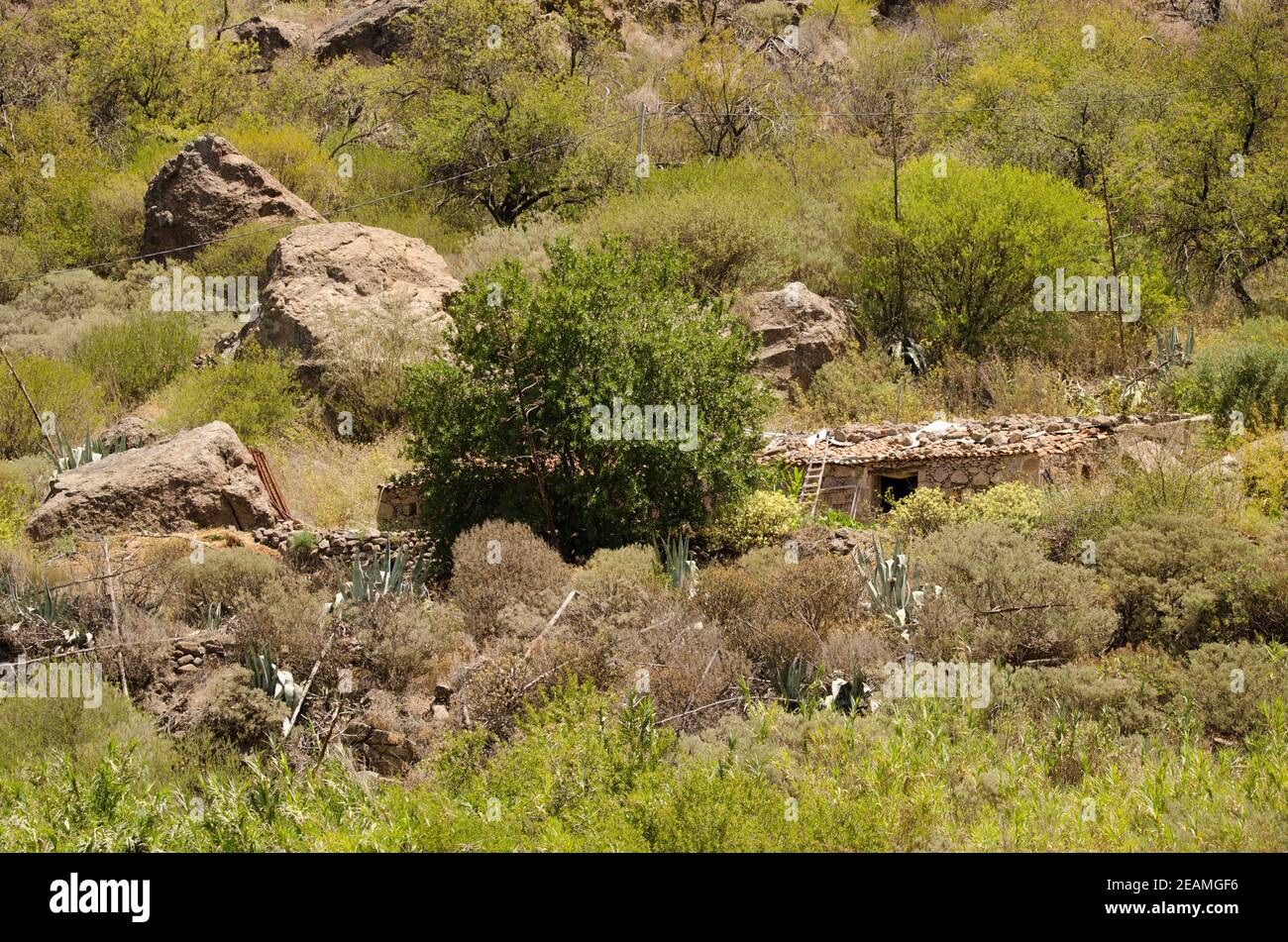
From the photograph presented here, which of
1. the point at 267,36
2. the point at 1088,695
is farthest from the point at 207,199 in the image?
the point at 1088,695

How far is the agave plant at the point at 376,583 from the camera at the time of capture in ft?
39.9

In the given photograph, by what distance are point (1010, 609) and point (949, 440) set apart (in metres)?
5.60

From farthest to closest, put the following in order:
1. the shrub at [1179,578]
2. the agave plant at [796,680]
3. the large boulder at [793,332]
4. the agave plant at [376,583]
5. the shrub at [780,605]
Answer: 1. the large boulder at [793,332]
2. the agave plant at [376,583]
3. the shrub at [1179,578]
4. the shrub at [780,605]
5. the agave plant at [796,680]

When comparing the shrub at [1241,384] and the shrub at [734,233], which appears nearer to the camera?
the shrub at [1241,384]

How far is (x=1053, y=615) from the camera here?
10.8 meters

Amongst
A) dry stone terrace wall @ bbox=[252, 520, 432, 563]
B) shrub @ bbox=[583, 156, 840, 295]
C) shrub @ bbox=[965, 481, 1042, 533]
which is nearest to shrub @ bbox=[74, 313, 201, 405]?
dry stone terrace wall @ bbox=[252, 520, 432, 563]

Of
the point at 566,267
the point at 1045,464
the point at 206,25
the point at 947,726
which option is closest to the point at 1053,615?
the point at 947,726

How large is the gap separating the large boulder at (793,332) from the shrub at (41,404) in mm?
11245

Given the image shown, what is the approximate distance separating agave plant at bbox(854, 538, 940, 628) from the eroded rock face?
3613 centimetres

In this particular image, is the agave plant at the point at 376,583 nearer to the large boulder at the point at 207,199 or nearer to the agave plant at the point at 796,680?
the agave plant at the point at 796,680

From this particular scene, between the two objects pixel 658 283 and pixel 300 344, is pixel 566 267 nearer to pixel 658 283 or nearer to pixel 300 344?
pixel 658 283

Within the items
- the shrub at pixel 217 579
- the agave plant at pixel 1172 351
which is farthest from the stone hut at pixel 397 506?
the agave plant at pixel 1172 351

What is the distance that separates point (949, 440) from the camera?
16.2 meters

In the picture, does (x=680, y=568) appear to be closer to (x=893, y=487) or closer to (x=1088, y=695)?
(x=1088, y=695)
